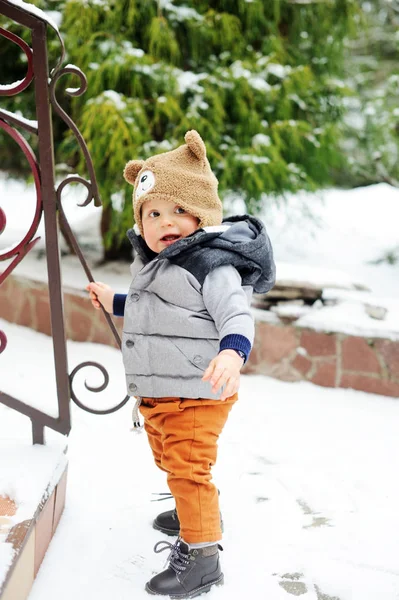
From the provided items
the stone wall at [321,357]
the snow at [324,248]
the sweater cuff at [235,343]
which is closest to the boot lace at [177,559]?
the sweater cuff at [235,343]

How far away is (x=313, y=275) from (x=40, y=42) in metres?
2.31

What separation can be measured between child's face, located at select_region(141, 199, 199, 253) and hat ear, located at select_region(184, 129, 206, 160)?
15 centimetres

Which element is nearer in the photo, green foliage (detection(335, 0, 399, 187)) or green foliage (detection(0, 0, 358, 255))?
green foliage (detection(0, 0, 358, 255))

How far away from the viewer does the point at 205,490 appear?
5.19 feet

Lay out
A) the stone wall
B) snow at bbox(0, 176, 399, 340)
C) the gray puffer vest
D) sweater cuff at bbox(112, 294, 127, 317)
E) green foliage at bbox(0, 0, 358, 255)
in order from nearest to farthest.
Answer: the gray puffer vest, sweater cuff at bbox(112, 294, 127, 317), the stone wall, snow at bbox(0, 176, 399, 340), green foliage at bbox(0, 0, 358, 255)

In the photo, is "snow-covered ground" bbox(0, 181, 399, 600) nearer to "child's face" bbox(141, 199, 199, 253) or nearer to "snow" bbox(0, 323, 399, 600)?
"snow" bbox(0, 323, 399, 600)

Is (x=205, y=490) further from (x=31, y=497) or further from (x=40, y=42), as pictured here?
(x=40, y=42)

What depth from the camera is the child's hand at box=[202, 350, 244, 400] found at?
136cm

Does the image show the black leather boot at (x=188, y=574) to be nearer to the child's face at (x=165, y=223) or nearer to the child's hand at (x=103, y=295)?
the child's hand at (x=103, y=295)

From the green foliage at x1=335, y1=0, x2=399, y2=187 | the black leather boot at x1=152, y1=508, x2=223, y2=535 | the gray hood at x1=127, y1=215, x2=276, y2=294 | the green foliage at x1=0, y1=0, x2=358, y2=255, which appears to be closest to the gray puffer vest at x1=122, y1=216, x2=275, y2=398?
the gray hood at x1=127, y1=215, x2=276, y2=294

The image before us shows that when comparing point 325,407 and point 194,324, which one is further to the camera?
point 325,407

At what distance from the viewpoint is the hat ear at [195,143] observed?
160cm

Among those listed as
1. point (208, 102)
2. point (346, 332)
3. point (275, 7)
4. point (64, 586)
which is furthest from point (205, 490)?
point (275, 7)

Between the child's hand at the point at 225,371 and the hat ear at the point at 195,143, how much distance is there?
55 cm
